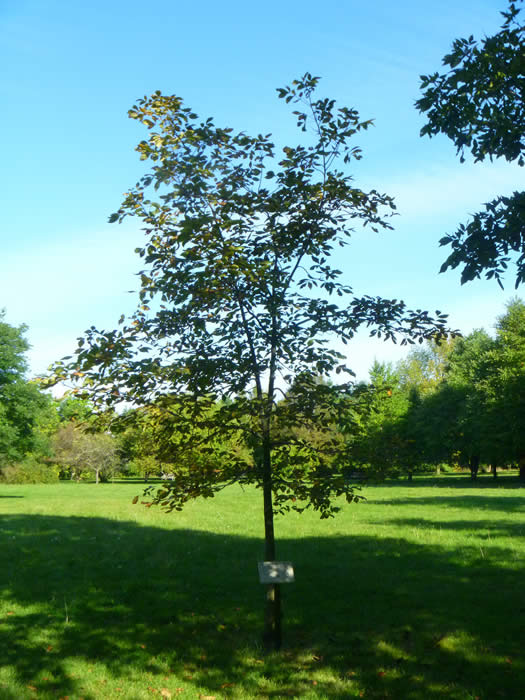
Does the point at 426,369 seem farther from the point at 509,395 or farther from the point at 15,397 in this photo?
the point at 15,397

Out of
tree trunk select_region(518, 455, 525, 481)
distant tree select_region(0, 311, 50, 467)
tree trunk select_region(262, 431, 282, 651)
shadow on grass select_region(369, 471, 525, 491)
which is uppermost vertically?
distant tree select_region(0, 311, 50, 467)

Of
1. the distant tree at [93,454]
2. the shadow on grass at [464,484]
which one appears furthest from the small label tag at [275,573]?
the distant tree at [93,454]

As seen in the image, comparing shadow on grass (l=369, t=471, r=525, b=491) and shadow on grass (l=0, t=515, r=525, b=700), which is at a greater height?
shadow on grass (l=0, t=515, r=525, b=700)

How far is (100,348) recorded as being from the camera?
6652 millimetres

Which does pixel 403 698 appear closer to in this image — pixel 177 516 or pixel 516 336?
pixel 177 516

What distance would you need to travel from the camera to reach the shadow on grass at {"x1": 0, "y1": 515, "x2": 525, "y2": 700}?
621 centimetres

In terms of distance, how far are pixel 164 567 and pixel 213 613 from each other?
3.36 m

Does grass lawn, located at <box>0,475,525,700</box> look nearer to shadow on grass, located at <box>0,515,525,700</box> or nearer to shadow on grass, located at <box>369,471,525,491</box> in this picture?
shadow on grass, located at <box>0,515,525,700</box>

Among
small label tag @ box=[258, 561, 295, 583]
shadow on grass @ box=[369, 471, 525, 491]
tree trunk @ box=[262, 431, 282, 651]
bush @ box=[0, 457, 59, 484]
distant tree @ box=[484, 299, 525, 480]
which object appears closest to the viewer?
small label tag @ box=[258, 561, 295, 583]

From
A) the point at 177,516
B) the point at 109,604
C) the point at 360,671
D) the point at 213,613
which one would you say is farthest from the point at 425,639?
the point at 177,516

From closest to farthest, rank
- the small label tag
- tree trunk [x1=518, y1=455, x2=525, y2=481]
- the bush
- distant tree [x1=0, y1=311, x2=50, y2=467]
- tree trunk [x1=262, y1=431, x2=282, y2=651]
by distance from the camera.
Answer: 1. the small label tag
2. tree trunk [x1=262, y1=431, x2=282, y2=651]
3. distant tree [x1=0, y1=311, x2=50, y2=467]
4. tree trunk [x1=518, y1=455, x2=525, y2=481]
5. the bush

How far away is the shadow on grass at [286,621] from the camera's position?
6.21 meters

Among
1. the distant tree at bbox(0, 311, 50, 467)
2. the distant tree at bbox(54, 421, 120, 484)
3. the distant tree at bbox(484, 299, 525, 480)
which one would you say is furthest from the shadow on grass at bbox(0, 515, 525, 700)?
the distant tree at bbox(54, 421, 120, 484)

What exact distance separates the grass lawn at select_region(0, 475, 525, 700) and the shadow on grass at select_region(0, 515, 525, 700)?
25 mm
